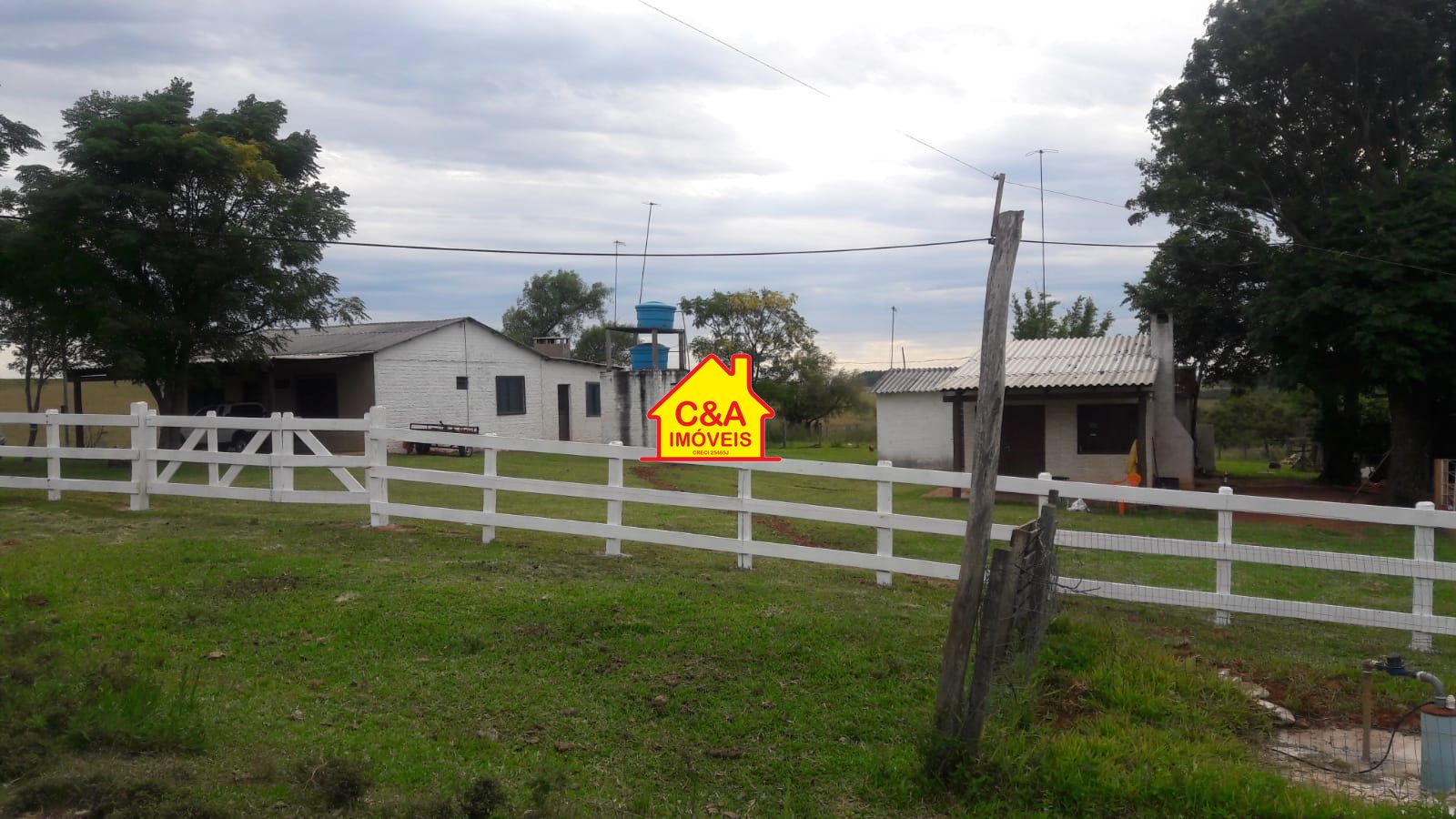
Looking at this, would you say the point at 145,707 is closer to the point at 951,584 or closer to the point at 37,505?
the point at 951,584

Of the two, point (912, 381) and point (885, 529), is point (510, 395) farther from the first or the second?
point (885, 529)

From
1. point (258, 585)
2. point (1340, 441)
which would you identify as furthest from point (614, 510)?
point (1340, 441)

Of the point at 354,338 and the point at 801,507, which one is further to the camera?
the point at 354,338

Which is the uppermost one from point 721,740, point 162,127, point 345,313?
point 162,127

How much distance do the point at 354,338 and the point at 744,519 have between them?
27.9 metres

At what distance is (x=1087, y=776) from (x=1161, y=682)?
1560 mm

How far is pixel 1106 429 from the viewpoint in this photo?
2416 centimetres

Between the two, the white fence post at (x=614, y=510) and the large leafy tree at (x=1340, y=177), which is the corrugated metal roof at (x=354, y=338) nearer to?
the white fence post at (x=614, y=510)

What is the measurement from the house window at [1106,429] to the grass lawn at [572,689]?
13.7 meters

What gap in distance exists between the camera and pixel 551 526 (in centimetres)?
1053

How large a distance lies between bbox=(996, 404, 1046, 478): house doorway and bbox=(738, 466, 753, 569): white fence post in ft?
51.5

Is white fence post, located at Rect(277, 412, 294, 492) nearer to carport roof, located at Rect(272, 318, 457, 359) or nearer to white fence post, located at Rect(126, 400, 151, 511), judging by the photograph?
white fence post, located at Rect(126, 400, 151, 511)

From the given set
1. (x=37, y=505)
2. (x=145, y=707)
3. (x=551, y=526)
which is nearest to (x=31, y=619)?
(x=145, y=707)

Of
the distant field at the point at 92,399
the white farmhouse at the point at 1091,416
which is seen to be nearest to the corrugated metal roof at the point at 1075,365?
the white farmhouse at the point at 1091,416
